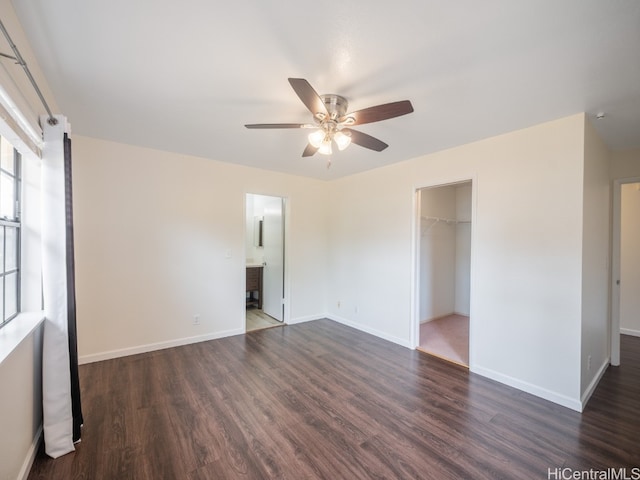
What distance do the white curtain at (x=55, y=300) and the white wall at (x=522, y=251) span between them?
11.0 ft

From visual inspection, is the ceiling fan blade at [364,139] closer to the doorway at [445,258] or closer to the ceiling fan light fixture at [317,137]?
the ceiling fan light fixture at [317,137]

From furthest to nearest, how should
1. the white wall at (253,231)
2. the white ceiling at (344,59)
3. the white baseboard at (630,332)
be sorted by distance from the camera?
the white wall at (253,231)
the white baseboard at (630,332)
the white ceiling at (344,59)

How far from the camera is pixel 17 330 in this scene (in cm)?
159

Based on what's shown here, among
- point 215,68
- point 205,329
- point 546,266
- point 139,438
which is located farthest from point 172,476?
point 546,266

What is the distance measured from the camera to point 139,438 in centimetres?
192

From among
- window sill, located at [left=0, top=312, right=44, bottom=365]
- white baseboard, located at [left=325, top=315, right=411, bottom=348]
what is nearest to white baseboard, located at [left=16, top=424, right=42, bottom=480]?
window sill, located at [left=0, top=312, right=44, bottom=365]

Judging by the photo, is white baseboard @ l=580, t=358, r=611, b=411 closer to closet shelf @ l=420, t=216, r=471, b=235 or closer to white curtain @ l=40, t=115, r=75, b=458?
closet shelf @ l=420, t=216, r=471, b=235

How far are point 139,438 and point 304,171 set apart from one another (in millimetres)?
3573

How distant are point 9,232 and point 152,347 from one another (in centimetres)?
212

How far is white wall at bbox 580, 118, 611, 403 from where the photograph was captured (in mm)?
2350

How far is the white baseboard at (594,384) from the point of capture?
2.35 meters

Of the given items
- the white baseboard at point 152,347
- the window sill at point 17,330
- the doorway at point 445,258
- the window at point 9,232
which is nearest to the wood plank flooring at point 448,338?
the doorway at point 445,258

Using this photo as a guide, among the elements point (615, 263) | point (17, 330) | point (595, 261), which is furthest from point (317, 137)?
point (615, 263)

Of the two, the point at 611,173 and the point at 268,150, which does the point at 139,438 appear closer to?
the point at 268,150
